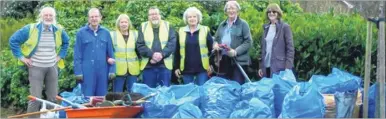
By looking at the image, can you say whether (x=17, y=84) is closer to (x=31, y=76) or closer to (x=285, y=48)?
(x=31, y=76)

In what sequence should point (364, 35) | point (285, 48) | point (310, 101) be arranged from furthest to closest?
point (364, 35) → point (285, 48) → point (310, 101)

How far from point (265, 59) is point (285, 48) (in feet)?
1.02

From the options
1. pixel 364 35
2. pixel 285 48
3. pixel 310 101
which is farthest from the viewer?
pixel 364 35

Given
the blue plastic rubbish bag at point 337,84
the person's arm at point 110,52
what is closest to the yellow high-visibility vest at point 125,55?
the person's arm at point 110,52

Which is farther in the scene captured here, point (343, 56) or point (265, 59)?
point (343, 56)

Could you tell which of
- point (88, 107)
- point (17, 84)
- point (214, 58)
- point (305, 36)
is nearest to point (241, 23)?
point (214, 58)

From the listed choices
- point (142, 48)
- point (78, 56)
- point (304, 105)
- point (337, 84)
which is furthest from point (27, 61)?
point (337, 84)

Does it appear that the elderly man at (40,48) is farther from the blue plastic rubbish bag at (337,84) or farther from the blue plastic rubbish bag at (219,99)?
Answer: the blue plastic rubbish bag at (337,84)

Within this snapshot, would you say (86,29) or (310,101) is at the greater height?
(86,29)

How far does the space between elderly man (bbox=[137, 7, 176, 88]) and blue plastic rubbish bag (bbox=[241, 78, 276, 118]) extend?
141 cm

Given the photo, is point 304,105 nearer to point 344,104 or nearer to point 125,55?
point 344,104

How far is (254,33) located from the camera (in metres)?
13.8

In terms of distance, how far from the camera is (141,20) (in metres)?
14.2

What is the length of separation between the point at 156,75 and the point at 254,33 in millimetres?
1986
